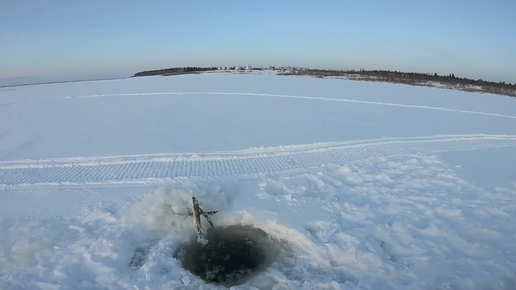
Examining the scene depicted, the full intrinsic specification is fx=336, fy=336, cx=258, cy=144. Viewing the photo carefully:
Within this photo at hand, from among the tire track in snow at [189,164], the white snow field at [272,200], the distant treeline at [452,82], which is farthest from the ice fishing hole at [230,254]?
the distant treeline at [452,82]

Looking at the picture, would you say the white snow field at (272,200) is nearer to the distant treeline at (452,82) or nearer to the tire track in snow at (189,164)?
the tire track in snow at (189,164)

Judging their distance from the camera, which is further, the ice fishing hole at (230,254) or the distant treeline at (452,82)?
the distant treeline at (452,82)

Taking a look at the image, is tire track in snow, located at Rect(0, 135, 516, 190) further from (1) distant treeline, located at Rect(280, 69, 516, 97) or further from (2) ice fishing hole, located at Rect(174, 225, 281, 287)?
(1) distant treeline, located at Rect(280, 69, 516, 97)

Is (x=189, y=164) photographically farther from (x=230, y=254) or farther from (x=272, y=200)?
(x=230, y=254)

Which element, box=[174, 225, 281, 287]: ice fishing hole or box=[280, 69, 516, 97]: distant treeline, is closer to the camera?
box=[174, 225, 281, 287]: ice fishing hole

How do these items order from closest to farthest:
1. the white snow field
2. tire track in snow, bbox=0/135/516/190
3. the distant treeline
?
the white snow field
tire track in snow, bbox=0/135/516/190
the distant treeline

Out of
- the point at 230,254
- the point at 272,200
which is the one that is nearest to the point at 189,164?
the point at 272,200

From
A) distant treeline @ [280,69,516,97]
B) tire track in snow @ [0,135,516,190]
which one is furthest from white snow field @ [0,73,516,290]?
distant treeline @ [280,69,516,97]
